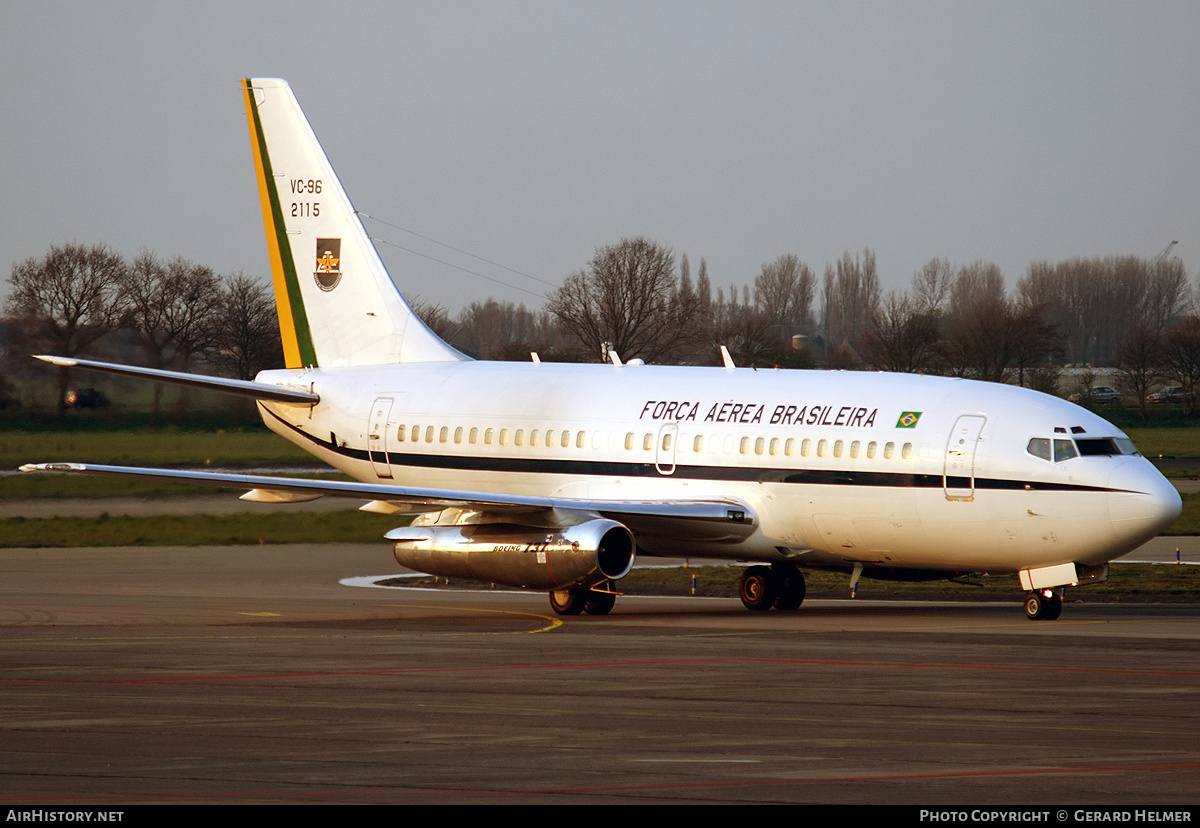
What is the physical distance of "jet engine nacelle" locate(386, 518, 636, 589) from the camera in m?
25.5

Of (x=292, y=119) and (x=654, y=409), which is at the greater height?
(x=292, y=119)

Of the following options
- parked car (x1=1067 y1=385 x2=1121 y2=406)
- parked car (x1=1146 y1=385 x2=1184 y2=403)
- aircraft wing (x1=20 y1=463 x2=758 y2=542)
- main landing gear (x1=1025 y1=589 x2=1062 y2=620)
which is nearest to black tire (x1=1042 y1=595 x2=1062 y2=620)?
main landing gear (x1=1025 y1=589 x2=1062 y2=620)

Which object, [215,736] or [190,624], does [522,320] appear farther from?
[215,736]

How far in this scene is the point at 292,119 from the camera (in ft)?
115

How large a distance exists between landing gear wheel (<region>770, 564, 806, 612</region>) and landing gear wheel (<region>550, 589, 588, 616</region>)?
326 cm

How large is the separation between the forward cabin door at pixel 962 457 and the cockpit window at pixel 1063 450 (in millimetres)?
1137

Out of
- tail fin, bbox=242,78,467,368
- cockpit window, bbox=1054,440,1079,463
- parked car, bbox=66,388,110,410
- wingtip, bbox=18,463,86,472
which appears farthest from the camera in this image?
parked car, bbox=66,388,110,410

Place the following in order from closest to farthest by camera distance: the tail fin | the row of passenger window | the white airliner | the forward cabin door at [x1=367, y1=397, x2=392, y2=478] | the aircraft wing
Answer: the white airliner → the aircraft wing → the row of passenger window → the forward cabin door at [x1=367, y1=397, x2=392, y2=478] → the tail fin

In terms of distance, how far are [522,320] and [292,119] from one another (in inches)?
2430

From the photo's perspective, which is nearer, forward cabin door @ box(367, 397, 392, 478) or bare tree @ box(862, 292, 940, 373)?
forward cabin door @ box(367, 397, 392, 478)

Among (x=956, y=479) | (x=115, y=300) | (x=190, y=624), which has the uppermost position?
(x=115, y=300)

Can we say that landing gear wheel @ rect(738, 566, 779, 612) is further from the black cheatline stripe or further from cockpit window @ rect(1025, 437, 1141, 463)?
cockpit window @ rect(1025, 437, 1141, 463)

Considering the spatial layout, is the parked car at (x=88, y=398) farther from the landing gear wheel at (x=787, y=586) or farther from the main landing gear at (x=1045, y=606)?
the main landing gear at (x=1045, y=606)

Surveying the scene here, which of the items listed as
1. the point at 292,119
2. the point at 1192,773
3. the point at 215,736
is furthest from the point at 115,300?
the point at 1192,773
